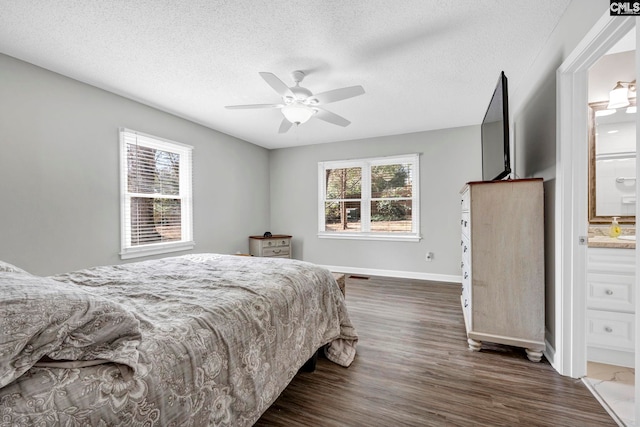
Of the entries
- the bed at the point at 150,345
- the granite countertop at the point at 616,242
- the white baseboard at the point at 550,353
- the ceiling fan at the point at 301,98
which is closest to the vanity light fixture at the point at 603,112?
the granite countertop at the point at 616,242

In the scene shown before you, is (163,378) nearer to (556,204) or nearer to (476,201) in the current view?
(476,201)

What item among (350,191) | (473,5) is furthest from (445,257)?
(473,5)

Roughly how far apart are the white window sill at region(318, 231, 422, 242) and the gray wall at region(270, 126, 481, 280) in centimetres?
7

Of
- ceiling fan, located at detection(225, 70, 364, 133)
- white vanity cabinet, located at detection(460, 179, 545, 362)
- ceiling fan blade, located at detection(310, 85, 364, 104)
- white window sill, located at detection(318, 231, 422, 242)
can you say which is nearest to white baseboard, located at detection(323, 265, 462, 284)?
white window sill, located at detection(318, 231, 422, 242)

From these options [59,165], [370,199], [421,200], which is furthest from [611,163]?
[59,165]

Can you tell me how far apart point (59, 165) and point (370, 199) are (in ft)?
13.6

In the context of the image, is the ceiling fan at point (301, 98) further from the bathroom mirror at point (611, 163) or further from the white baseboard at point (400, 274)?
the white baseboard at point (400, 274)

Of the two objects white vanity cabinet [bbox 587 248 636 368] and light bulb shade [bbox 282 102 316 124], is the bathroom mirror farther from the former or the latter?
light bulb shade [bbox 282 102 316 124]

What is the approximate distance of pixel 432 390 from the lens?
182cm

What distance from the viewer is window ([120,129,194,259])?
10.7ft

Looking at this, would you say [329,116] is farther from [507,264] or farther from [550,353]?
[550,353]

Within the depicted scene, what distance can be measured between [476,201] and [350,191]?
313 centimetres

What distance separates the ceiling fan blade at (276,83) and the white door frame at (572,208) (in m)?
1.95

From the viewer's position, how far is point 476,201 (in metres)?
2.28
